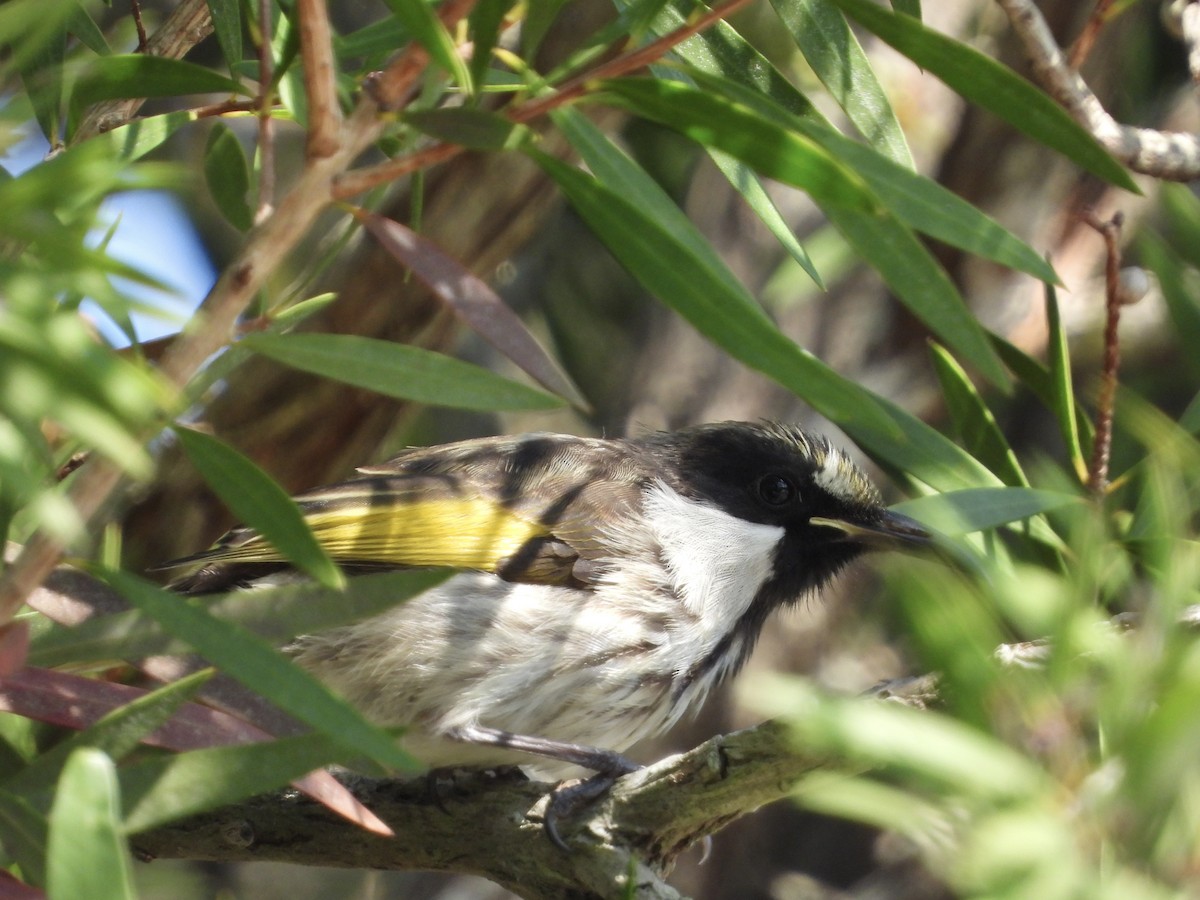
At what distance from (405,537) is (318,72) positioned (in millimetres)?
1662

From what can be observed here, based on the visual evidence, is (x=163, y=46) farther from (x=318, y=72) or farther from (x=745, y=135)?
(x=745, y=135)

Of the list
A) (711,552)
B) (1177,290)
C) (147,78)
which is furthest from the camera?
(711,552)

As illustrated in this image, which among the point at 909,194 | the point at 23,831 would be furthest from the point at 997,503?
the point at 23,831

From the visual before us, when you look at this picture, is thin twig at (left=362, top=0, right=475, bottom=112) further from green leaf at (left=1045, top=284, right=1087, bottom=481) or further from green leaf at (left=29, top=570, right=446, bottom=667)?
green leaf at (left=1045, top=284, right=1087, bottom=481)

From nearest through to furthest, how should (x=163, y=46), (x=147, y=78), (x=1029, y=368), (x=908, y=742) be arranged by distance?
(x=908, y=742) < (x=147, y=78) < (x=163, y=46) < (x=1029, y=368)

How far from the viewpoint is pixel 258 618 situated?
142 cm

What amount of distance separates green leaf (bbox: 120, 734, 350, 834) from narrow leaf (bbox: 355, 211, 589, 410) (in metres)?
0.39

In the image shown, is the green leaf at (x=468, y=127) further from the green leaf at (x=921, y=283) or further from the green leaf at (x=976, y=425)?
the green leaf at (x=976, y=425)

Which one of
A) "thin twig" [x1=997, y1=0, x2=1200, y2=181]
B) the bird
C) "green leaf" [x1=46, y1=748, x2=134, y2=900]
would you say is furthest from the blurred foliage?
the bird

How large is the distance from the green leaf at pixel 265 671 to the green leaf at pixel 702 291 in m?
0.48

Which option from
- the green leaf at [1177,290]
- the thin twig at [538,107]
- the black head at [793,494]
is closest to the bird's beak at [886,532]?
the black head at [793,494]

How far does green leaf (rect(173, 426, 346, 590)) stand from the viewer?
1292mm

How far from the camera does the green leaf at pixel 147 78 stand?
64.7 inches

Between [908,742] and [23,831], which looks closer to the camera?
[908,742]
